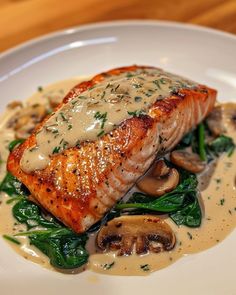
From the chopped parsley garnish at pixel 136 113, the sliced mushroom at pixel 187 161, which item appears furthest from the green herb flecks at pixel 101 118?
the sliced mushroom at pixel 187 161

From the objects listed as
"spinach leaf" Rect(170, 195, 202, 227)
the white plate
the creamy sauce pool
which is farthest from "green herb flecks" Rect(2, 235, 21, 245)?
the white plate

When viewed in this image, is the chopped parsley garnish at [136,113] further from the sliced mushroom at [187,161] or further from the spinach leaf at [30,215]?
the spinach leaf at [30,215]

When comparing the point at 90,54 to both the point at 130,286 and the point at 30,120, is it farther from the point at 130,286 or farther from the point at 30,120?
the point at 130,286

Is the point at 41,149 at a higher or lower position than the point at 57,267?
higher

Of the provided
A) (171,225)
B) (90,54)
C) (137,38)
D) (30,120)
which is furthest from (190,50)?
(171,225)

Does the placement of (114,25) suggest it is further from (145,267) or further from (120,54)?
(145,267)

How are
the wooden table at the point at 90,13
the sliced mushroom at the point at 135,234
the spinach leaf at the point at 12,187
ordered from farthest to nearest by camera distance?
the wooden table at the point at 90,13, the spinach leaf at the point at 12,187, the sliced mushroom at the point at 135,234

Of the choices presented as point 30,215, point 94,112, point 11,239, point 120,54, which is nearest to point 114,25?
point 120,54
